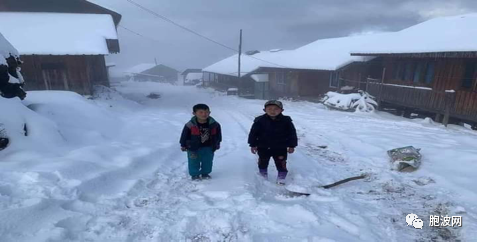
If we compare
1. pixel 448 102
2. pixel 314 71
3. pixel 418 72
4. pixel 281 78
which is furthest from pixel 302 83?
pixel 448 102

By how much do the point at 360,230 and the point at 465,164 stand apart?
363 centimetres

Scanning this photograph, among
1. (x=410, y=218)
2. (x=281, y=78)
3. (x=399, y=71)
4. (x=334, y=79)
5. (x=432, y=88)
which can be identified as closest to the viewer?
(x=410, y=218)

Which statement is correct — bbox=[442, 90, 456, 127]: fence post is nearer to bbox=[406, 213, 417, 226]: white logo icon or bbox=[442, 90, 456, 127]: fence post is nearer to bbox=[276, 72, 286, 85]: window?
bbox=[406, 213, 417, 226]: white logo icon

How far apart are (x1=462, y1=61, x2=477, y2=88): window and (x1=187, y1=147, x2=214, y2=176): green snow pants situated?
1189cm

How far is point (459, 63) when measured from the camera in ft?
37.4

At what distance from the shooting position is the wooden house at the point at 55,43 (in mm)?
13367

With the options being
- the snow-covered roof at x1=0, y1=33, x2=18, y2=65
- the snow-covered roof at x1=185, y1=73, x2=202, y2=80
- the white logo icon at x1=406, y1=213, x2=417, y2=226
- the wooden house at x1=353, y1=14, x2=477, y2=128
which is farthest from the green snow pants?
the snow-covered roof at x1=185, y1=73, x2=202, y2=80

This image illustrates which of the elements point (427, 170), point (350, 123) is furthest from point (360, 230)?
point (350, 123)

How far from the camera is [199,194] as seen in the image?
3826 millimetres

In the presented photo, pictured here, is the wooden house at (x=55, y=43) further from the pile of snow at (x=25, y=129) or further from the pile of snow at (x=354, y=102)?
the pile of snow at (x=354, y=102)

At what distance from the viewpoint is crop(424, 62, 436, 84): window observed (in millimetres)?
12809

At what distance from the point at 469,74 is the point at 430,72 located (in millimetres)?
1989

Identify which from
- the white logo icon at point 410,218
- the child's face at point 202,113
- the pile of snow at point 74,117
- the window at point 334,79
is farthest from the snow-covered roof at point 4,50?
the window at point 334,79

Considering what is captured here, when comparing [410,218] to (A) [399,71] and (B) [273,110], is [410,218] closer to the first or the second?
(B) [273,110]
